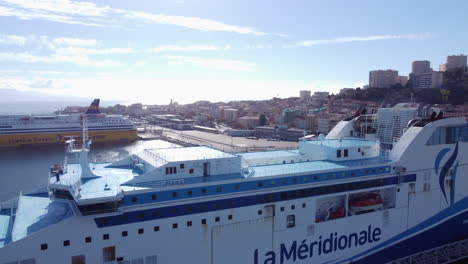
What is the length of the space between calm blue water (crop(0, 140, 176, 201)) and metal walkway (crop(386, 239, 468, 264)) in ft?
64.4

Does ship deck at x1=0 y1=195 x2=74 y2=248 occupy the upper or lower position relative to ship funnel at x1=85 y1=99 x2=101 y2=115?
lower

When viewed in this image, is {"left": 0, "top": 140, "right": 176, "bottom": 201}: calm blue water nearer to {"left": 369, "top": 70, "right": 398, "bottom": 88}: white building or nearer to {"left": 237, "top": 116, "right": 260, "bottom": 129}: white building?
{"left": 237, "top": 116, "right": 260, "bottom": 129}: white building

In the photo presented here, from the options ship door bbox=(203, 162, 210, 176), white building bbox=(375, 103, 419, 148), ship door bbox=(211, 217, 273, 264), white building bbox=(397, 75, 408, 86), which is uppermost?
white building bbox=(397, 75, 408, 86)

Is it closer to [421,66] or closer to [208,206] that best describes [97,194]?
[208,206]

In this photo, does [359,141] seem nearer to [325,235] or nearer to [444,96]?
[325,235]

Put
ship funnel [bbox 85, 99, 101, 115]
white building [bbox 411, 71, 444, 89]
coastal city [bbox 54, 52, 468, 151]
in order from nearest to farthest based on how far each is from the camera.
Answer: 1. coastal city [bbox 54, 52, 468, 151]
2. ship funnel [bbox 85, 99, 101, 115]
3. white building [bbox 411, 71, 444, 89]

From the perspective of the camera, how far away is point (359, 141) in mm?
12398

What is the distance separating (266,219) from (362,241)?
12.5 ft

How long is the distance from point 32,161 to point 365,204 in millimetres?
33246

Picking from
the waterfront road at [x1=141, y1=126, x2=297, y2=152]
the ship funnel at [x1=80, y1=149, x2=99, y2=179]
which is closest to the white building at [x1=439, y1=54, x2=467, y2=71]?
the waterfront road at [x1=141, y1=126, x2=297, y2=152]

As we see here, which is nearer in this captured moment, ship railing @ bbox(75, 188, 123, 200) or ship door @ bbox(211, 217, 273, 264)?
ship railing @ bbox(75, 188, 123, 200)

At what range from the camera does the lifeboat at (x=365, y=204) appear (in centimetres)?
1006

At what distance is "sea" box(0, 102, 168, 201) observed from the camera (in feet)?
73.7

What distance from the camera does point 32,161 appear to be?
3222 centimetres
